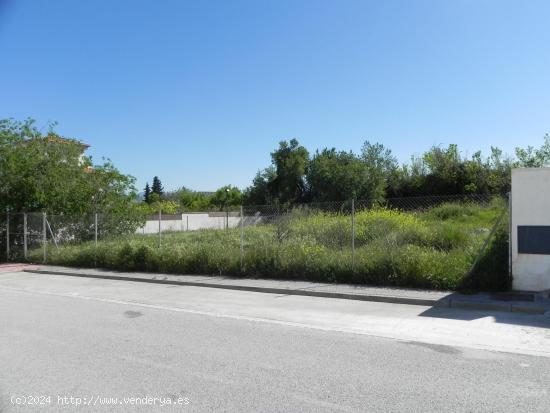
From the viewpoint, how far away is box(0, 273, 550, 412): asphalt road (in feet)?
15.9

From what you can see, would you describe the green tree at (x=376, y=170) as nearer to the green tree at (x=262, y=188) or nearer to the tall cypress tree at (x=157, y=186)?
the green tree at (x=262, y=188)

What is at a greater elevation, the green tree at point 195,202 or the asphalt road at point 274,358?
the green tree at point 195,202

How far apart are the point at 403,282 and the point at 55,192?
52.3ft

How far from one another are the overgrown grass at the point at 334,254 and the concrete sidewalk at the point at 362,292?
1.36 ft

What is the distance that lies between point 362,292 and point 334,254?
7.64 feet

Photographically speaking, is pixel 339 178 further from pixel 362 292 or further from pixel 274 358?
pixel 274 358

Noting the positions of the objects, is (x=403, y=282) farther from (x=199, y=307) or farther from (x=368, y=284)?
(x=199, y=307)

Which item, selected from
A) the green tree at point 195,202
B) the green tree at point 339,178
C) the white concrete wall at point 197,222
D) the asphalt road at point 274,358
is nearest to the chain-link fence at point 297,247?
the asphalt road at point 274,358

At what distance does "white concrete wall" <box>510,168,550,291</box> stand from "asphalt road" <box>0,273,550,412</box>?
5.74 feet

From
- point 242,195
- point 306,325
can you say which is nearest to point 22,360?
point 306,325

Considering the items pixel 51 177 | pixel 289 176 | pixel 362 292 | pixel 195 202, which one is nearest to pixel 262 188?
pixel 289 176

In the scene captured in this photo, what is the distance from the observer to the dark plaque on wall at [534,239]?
10.1m

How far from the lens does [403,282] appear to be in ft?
37.9

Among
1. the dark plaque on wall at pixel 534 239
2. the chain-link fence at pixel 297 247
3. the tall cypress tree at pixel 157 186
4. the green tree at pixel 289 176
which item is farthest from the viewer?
the tall cypress tree at pixel 157 186
